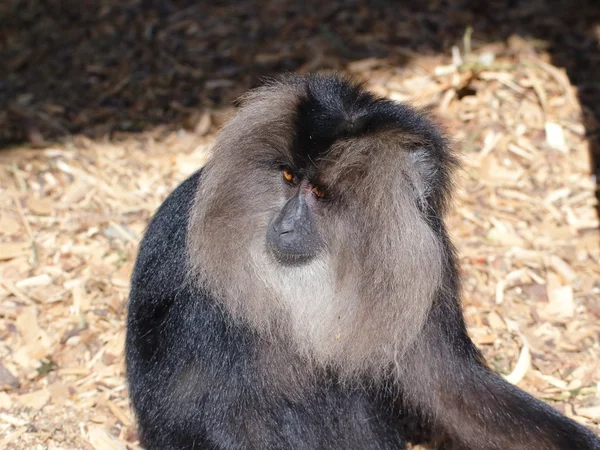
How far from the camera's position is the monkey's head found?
312 cm

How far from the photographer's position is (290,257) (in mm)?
3203

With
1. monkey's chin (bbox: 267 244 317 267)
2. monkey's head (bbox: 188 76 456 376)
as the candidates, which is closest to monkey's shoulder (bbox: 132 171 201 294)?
monkey's head (bbox: 188 76 456 376)

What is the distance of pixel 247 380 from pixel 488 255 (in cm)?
231

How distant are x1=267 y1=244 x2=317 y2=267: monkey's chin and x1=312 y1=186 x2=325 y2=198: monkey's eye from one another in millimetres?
221

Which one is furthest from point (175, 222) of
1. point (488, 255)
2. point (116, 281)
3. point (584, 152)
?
point (584, 152)

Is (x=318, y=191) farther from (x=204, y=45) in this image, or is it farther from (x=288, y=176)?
(x=204, y=45)

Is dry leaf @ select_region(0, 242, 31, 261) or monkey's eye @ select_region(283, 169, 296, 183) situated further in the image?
dry leaf @ select_region(0, 242, 31, 261)

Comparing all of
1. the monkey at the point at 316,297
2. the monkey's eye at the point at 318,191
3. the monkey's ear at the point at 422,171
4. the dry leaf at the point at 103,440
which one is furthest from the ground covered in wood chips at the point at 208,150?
the monkey's eye at the point at 318,191

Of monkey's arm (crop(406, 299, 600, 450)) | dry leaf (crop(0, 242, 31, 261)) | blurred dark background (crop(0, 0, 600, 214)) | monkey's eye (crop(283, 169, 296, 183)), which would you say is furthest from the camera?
blurred dark background (crop(0, 0, 600, 214))

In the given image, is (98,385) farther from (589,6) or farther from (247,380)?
(589,6)

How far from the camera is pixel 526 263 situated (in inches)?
204

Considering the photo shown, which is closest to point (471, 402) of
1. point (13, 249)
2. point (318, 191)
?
point (318, 191)

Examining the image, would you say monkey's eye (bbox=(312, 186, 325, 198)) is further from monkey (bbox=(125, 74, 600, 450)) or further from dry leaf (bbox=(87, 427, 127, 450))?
dry leaf (bbox=(87, 427, 127, 450))

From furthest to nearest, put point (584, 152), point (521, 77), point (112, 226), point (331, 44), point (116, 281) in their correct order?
point (331, 44), point (521, 77), point (584, 152), point (112, 226), point (116, 281)
